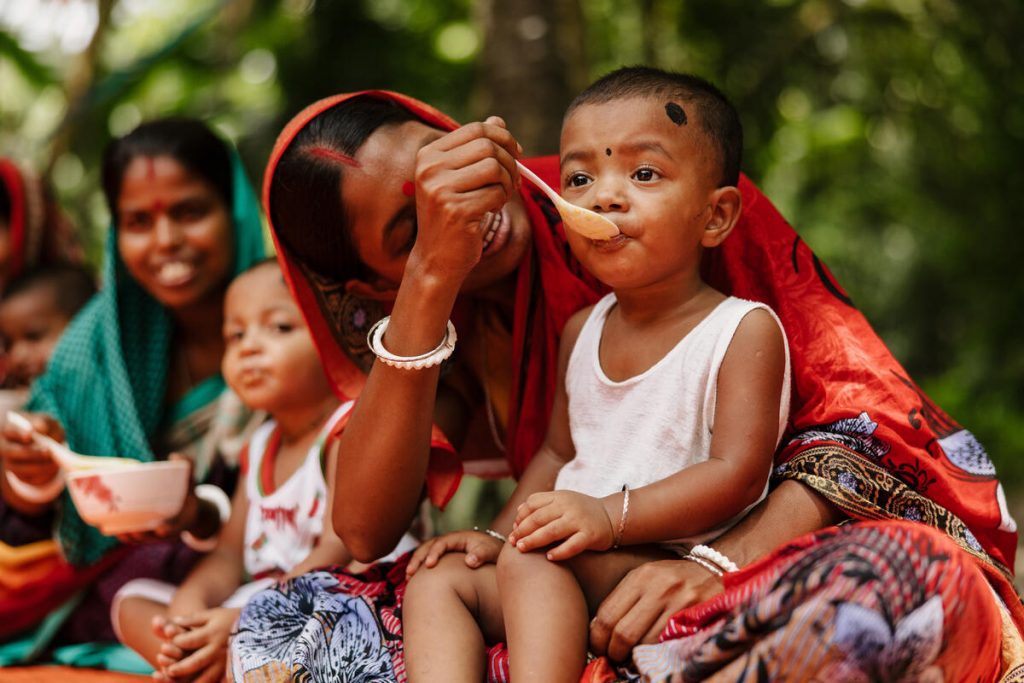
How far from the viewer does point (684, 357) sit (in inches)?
63.5

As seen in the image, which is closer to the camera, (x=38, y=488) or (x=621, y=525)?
(x=621, y=525)

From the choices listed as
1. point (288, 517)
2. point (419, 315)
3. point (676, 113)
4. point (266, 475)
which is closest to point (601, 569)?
point (419, 315)

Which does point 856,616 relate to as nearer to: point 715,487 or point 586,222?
point 715,487

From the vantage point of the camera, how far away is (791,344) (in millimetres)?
1765

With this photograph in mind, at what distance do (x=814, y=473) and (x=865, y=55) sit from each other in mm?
4015

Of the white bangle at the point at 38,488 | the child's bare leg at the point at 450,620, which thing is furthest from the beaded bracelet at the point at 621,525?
the white bangle at the point at 38,488

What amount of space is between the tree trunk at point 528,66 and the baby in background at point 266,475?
4.88 feet

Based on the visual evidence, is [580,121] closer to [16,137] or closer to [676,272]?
[676,272]

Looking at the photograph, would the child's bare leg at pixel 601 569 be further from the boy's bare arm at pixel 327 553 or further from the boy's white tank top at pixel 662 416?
the boy's bare arm at pixel 327 553

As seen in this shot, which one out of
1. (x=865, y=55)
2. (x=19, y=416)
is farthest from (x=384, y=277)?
(x=865, y=55)

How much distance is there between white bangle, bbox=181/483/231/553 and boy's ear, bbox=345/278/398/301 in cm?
76

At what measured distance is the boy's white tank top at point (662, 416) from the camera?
1.59 meters

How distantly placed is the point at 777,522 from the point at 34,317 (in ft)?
7.87

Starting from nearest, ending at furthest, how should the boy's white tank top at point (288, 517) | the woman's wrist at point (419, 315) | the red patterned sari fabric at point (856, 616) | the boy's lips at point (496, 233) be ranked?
the red patterned sari fabric at point (856, 616), the woman's wrist at point (419, 315), the boy's lips at point (496, 233), the boy's white tank top at point (288, 517)
